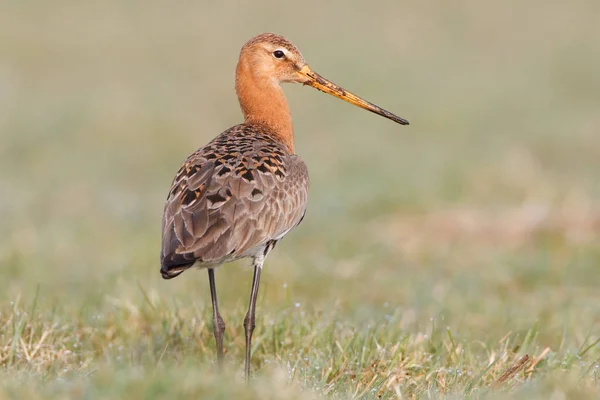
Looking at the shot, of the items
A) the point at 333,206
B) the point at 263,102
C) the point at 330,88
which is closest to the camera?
the point at 263,102

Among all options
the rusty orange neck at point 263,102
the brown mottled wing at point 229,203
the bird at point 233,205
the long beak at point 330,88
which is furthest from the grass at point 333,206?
the long beak at point 330,88

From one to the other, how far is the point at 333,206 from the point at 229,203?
583 cm

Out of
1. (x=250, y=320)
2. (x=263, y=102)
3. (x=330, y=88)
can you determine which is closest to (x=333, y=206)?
(x=330, y=88)

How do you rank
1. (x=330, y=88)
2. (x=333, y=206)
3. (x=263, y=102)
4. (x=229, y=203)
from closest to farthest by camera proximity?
(x=229, y=203), (x=263, y=102), (x=330, y=88), (x=333, y=206)

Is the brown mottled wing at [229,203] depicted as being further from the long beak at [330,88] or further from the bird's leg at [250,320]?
the long beak at [330,88]

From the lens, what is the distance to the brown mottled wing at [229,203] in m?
5.43

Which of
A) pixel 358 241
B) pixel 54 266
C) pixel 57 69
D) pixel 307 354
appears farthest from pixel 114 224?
pixel 57 69

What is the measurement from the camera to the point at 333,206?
1144 cm

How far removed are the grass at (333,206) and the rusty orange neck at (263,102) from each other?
3.17 ft

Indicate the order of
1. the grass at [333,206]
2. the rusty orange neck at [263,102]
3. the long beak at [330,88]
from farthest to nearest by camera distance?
the long beak at [330,88], the rusty orange neck at [263,102], the grass at [333,206]

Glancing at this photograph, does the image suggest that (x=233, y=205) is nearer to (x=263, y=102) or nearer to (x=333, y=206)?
(x=263, y=102)

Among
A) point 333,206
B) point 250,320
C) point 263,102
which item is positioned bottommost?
point 250,320

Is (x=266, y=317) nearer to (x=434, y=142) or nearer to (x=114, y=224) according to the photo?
(x=114, y=224)

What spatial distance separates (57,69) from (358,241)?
974 cm
